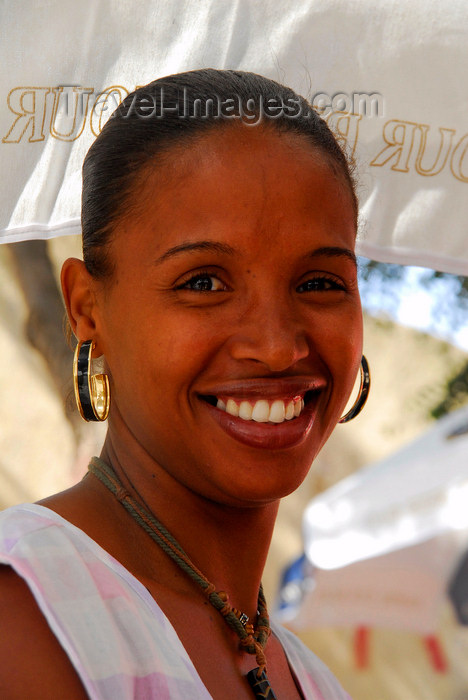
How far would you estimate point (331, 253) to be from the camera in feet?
4.82

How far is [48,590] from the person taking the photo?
1037mm

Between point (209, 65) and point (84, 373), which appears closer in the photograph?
point (84, 373)

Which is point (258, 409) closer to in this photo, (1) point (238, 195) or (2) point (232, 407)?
(2) point (232, 407)

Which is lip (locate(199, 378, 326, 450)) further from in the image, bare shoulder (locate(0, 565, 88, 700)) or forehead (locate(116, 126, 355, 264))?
bare shoulder (locate(0, 565, 88, 700))

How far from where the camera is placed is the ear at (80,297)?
4.97ft

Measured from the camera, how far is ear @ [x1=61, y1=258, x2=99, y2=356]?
1.51m

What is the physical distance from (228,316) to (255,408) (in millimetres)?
161

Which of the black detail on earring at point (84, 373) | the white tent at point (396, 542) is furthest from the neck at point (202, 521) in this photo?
the white tent at point (396, 542)

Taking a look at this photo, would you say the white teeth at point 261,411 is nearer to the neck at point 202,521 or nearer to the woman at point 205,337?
the woman at point 205,337

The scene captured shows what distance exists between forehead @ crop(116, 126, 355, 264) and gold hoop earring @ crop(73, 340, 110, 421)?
0.80ft

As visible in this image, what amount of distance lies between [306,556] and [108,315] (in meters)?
3.62

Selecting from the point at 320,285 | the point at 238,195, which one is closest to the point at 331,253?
the point at 320,285

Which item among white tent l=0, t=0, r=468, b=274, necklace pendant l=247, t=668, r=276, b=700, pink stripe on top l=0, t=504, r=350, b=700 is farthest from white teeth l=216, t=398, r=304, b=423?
white tent l=0, t=0, r=468, b=274

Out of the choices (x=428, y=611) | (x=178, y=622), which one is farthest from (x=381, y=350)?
(x=178, y=622)
